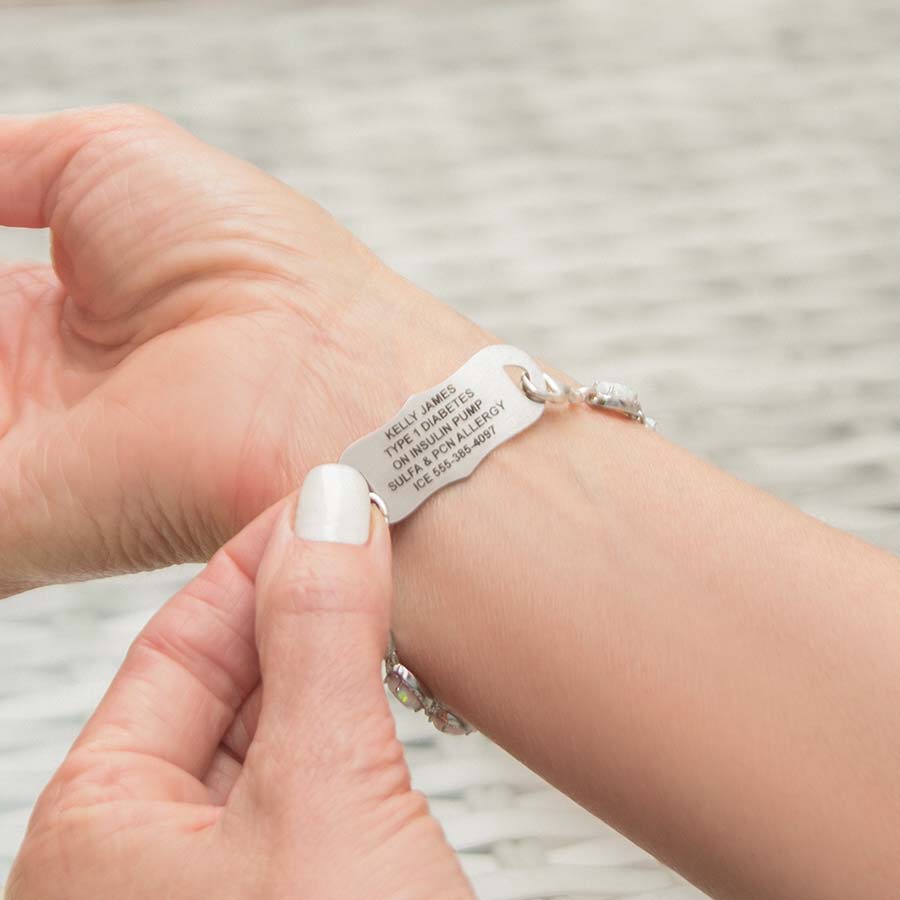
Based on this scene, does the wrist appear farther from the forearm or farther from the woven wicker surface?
the woven wicker surface

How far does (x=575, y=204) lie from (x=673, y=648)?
597 mm

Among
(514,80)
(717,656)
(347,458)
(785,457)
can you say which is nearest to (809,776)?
(717,656)

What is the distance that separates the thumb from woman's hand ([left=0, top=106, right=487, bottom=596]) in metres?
0.14

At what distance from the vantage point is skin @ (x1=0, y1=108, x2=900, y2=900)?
1.93 feet

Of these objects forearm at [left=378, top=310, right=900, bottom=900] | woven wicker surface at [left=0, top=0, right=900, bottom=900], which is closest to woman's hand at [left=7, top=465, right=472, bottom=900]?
forearm at [left=378, top=310, right=900, bottom=900]

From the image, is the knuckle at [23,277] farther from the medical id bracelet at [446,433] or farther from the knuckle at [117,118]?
the medical id bracelet at [446,433]

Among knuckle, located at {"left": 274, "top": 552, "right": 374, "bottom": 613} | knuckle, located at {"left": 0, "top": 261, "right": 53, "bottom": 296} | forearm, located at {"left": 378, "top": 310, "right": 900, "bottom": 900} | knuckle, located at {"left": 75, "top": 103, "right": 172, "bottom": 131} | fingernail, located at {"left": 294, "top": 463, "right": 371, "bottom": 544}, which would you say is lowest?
forearm, located at {"left": 378, "top": 310, "right": 900, "bottom": 900}

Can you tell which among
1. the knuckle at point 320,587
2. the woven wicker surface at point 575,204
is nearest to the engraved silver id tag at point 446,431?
the knuckle at point 320,587

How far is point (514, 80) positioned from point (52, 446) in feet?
2.31

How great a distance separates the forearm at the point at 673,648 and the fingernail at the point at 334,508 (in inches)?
4.2

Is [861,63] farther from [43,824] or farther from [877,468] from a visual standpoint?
[43,824]

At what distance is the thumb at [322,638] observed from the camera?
49 cm

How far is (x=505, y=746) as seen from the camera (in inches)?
26.0

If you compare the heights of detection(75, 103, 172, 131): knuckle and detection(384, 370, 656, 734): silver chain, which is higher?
detection(75, 103, 172, 131): knuckle
